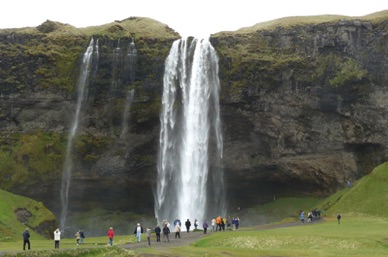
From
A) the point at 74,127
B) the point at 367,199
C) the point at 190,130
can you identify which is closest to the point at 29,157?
the point at 74,127

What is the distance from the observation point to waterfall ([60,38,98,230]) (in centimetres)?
7362

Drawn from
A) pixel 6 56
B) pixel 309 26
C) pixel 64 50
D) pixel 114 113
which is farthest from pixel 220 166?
pixel 6 56


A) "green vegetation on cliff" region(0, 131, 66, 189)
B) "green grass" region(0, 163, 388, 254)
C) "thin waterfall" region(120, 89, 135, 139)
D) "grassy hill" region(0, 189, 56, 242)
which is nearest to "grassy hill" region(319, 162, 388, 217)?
"green grass" region(0, 163, 388, 254)

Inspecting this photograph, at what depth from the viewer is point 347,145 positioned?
72250mm

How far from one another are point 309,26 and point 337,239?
47.4 metres

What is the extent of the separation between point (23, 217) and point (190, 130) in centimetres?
2642

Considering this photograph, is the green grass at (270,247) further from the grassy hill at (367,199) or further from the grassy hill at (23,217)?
the grassy hill at (23,217)

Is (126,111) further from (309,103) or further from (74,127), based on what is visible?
(309,103)

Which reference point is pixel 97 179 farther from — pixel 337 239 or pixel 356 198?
pixel 337 239

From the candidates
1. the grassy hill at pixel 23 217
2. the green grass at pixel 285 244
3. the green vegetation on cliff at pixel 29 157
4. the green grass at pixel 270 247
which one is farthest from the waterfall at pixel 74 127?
the green grass at pixel 270 247

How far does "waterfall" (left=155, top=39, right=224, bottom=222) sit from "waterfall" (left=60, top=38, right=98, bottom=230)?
39.1 feet

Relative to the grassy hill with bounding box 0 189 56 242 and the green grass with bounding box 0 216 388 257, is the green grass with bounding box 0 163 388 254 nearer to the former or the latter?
the green grass with bounding box 0 216 388 257

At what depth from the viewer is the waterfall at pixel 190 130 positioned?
234ft

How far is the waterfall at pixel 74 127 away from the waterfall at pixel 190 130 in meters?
11.9
